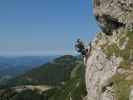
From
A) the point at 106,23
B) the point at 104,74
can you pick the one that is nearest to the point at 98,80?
the point at 104,74

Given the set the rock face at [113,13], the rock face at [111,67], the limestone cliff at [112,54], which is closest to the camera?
the rock face at [111,67]

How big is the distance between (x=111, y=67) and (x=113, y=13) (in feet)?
78.0

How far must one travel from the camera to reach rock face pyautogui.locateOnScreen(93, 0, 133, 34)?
87688mm

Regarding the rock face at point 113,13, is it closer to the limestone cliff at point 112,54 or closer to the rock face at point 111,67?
the limestone cliff at point 112,54

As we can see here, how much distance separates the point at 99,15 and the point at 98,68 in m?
24.0

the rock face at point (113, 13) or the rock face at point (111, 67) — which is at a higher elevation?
the rock face at point (113, 13)

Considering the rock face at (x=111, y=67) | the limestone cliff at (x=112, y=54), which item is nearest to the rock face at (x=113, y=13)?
the limestone cliff at (x=112, y=54)

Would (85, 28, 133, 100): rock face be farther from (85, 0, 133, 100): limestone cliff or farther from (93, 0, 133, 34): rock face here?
(93, 0, 133, 34): rock face

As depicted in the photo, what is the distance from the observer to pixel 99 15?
102 meters

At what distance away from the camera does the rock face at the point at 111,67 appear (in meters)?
A: 61.2

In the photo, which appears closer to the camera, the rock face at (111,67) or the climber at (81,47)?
the rock face at (111,67)

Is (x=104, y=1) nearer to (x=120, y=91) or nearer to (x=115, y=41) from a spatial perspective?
(x=115, y=41)

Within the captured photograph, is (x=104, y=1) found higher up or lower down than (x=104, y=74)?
higher up

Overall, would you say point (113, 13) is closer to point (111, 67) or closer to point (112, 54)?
point (112, 54)
